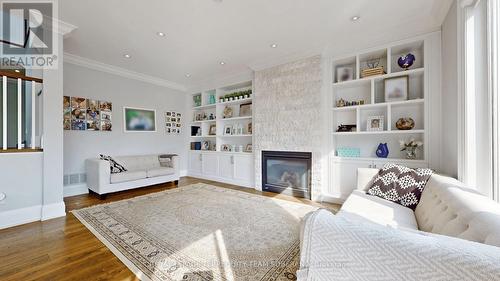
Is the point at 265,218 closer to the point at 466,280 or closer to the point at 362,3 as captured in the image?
the point at 466,280

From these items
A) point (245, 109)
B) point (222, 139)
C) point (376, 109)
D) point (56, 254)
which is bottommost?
point (56, 254)

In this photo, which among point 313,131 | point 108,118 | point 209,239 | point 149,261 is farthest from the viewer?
point 108,118

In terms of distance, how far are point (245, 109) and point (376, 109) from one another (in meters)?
2.70

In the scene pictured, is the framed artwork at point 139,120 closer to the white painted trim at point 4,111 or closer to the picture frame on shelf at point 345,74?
the white painted trim at point 4,111

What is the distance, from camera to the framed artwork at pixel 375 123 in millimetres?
3053

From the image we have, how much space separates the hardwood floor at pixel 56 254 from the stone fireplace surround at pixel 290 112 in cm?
286

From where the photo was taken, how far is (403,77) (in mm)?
2871

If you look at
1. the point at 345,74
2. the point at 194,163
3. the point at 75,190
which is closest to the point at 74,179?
the point at 75,190

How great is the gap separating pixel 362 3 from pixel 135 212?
157 inches

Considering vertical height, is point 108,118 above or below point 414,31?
below

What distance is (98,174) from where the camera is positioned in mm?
3449

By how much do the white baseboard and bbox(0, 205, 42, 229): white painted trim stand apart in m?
1.19

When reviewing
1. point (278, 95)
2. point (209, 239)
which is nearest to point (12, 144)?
point (209, 239)

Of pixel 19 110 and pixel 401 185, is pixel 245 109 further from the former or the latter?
pixel 19 110
